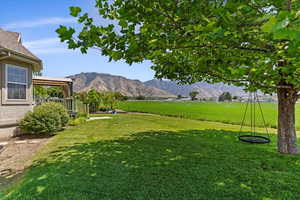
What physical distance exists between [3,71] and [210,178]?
8512 millimetres

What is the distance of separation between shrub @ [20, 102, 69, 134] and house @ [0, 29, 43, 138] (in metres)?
0.59

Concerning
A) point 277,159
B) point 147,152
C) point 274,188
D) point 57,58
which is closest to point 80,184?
point 147,152

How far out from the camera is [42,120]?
6961mm

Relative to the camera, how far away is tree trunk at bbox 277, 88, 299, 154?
16.6 ft

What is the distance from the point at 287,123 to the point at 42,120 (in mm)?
9035

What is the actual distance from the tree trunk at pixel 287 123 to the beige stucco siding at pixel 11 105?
33.4 feet

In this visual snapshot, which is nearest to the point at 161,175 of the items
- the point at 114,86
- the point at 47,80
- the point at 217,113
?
the point at 47,80

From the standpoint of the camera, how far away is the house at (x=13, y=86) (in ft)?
21.9

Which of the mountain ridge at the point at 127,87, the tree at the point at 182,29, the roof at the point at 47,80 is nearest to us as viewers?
the tree at the point at 182,29

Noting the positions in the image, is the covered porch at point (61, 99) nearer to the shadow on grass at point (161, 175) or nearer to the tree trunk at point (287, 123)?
the shadow on grass at point (161, 175)

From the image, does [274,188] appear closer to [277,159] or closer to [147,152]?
[277,159]

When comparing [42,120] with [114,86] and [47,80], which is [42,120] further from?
[114,86]

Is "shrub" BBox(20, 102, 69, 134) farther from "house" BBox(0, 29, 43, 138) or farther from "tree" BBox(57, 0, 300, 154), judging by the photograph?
"tree" BBox(57, 0, 300, 154)

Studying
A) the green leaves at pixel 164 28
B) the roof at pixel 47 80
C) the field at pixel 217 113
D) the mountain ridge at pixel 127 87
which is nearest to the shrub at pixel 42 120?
the roof at pixel 47 80
